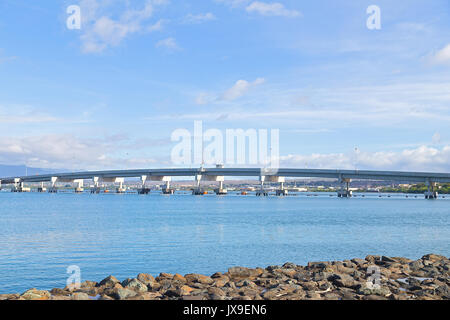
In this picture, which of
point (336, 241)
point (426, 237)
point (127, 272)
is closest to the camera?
point (127, 272)

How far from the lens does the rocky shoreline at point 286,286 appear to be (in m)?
17.5

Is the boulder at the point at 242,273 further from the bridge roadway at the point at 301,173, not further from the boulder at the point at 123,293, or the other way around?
the bridge roadway at the point at 301,173

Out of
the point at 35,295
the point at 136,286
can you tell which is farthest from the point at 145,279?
the point at 35,295

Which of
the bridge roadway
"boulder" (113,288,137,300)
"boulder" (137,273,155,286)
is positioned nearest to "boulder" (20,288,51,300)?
"boulder" (113,288,137,300)

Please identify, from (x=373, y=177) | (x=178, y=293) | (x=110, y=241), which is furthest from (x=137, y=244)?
(x=373, y=177)

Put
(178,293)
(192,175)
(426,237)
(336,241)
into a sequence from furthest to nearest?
(192,175) < (426,237) < (336,241) < (178,293)

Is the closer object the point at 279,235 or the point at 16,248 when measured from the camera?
the point at 16,248

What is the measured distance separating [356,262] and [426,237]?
23183mm

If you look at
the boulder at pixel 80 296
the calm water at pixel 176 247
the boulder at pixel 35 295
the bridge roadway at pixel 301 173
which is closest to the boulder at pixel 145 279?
the boulder at pixel 80 296

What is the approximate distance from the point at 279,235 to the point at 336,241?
647 centimetres

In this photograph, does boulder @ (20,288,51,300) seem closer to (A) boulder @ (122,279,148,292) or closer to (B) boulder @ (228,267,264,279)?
(A) boulder @ (122,279,148,292)

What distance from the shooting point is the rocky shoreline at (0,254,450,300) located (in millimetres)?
17516

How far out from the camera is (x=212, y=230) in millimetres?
51094
